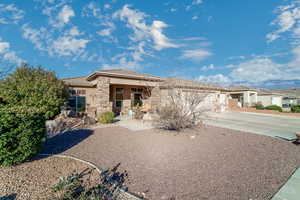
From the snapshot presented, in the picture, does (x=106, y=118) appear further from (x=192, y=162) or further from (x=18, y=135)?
(x=192, y=162)

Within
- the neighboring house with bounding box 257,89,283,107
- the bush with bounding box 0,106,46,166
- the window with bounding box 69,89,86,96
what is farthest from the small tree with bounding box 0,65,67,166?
the neighboring house with bounding box 257,89,283,107

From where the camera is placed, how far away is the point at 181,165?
434 cm

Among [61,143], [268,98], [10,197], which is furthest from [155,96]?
[268,98]

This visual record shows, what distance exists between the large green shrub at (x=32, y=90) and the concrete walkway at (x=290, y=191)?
450 inches

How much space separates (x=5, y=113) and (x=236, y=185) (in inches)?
236

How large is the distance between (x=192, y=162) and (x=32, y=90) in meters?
11.1

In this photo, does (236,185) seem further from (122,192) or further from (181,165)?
(122,192)

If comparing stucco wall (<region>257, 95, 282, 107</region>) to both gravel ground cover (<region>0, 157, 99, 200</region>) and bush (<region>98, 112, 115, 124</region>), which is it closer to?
bush (<region>98, 112, 115, 124</region>)

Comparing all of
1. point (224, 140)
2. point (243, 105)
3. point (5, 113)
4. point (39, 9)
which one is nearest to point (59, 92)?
point (5, 113)

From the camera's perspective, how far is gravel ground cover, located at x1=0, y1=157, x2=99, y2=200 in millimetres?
2885

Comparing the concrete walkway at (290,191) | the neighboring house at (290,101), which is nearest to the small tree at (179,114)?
the concrete walkway at (290,191)

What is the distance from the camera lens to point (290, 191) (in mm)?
3158

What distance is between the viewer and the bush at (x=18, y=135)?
11.6 feet

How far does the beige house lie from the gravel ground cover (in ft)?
26.1
